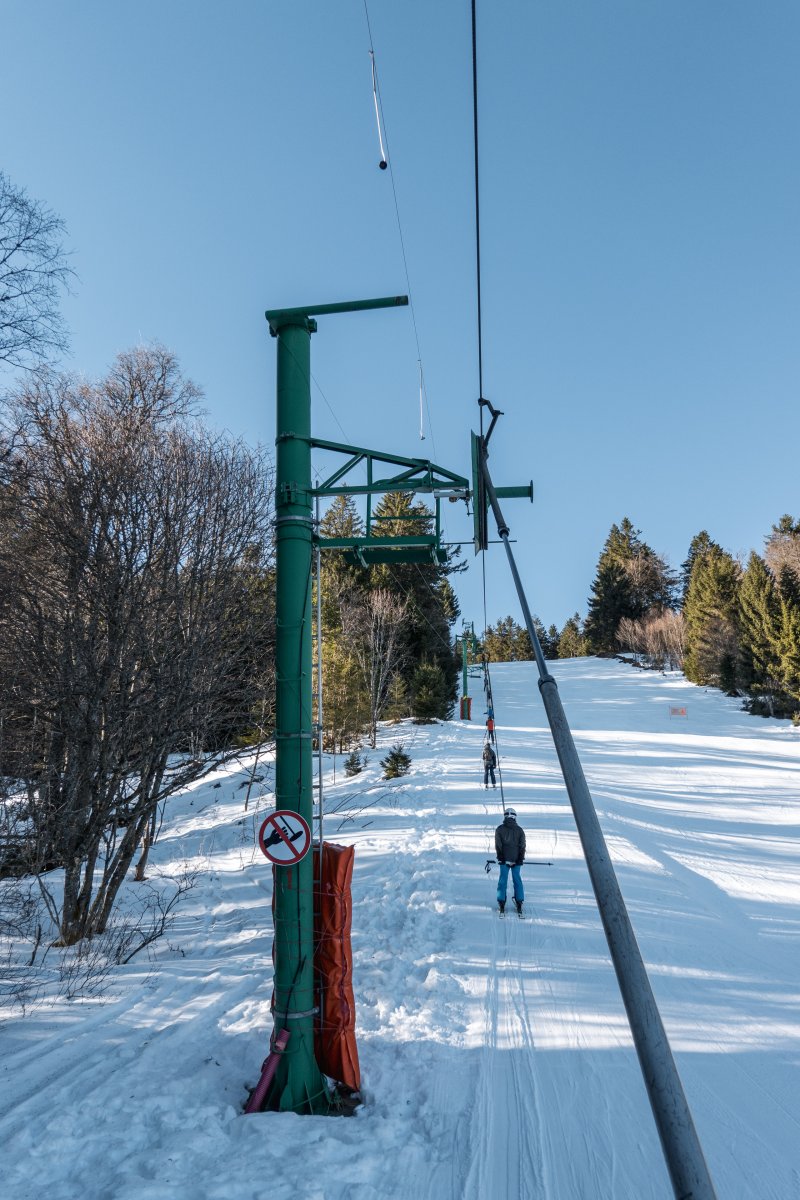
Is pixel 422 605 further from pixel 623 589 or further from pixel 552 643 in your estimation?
pixel 552 643

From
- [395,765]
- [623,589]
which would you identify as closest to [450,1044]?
[395,765]

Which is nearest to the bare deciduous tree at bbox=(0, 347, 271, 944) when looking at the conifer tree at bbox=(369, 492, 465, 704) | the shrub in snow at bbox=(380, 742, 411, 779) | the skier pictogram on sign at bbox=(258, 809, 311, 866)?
the skier pictogram on sign at bbox=(258, 809, 311, 866)

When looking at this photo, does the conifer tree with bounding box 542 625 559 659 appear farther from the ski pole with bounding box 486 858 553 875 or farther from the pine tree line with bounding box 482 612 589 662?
the ski pole with bounding box 486 858 553 875

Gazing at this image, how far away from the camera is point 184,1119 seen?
4.50 meters

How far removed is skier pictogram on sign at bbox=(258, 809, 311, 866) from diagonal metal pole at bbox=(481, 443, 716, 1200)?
312 cm

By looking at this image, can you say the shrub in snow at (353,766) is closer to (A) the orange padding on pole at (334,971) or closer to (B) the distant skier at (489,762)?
(B) the distant skier at (489,762)

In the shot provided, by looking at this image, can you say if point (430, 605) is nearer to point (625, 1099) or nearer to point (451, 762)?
point (451, 762)

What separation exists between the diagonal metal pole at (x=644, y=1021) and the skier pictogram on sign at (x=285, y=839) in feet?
10.2

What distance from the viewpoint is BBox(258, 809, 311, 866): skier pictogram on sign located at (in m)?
5.19

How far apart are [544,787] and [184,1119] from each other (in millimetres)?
16120

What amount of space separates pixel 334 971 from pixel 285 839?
4.00 ft

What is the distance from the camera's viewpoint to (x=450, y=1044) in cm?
587

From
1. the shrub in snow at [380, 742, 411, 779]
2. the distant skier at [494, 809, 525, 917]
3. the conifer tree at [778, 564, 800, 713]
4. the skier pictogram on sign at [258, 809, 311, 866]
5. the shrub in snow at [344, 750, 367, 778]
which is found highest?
the conifer tree at [778, 564, 800, 713]

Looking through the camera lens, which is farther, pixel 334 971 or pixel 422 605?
pixel 422 605
